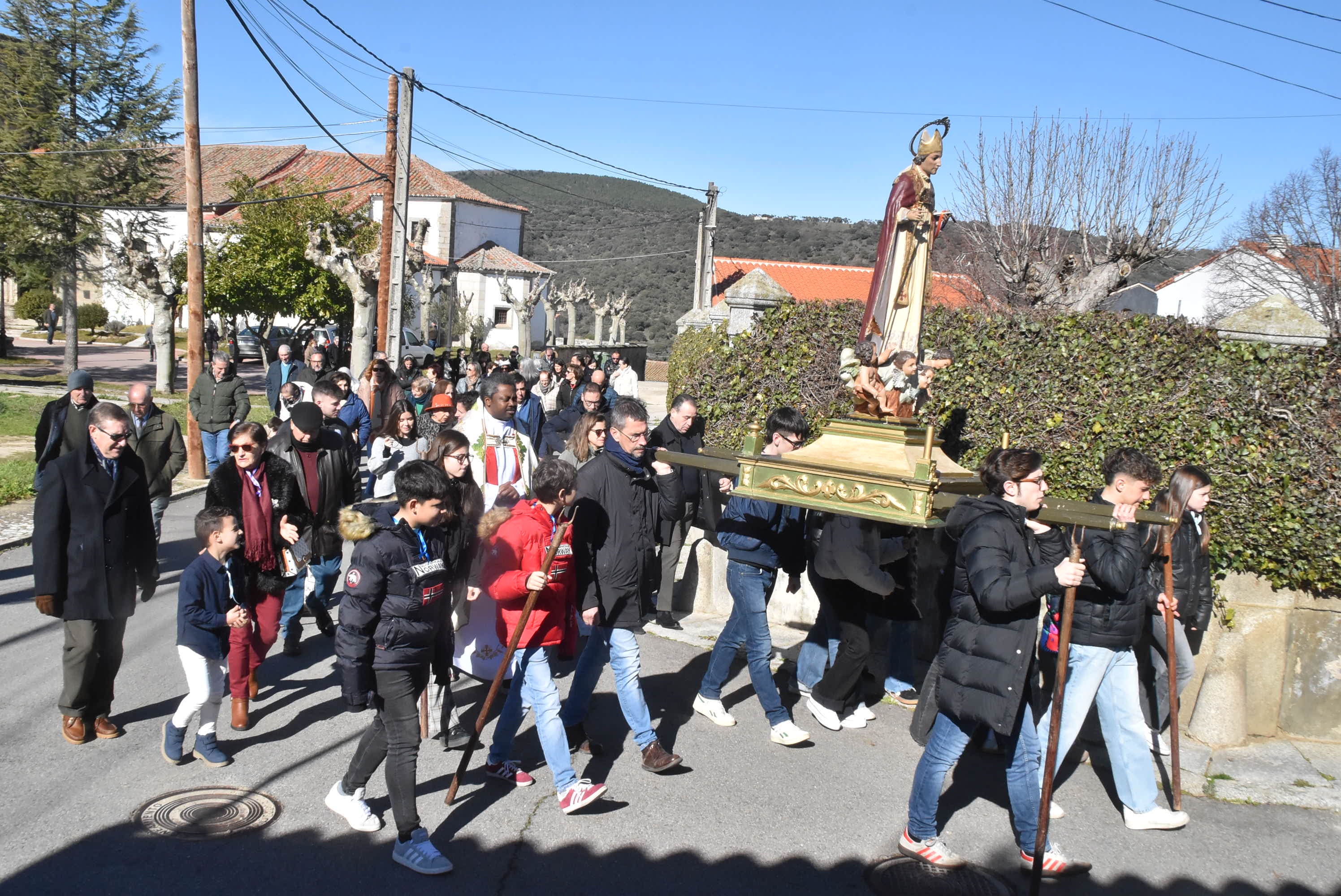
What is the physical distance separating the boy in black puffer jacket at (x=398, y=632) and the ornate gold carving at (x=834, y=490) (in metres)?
1.48

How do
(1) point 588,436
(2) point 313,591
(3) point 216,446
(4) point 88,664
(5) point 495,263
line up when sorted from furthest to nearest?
(5) point 495,263
(3) point 216,446
(2) point 313,591
(1) point 588,436
(4) point 88,664

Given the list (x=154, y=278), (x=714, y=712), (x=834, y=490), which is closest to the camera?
(x=834, y=490)

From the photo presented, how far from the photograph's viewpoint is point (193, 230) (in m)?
13.5

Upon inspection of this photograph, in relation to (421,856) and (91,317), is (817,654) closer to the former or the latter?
(421,856)

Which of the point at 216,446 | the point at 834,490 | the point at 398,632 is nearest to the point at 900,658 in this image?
the point at 834,490

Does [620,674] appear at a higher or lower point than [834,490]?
lower

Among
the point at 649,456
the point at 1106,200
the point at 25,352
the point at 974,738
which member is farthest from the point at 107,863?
the point at 25,352

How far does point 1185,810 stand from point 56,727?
5.92 metres

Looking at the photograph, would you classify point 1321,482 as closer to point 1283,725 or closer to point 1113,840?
point 1283,725

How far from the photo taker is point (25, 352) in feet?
121

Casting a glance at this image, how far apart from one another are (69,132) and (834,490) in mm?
26607

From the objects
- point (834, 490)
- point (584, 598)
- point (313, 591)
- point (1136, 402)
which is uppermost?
point (1136, 402)

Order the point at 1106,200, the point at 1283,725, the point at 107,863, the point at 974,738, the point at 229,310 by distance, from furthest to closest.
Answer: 1. the point at 229,310
2. the point at 1106,200
3. the point at 1283,725
4. the point at 974,738
5. the point at 107,863

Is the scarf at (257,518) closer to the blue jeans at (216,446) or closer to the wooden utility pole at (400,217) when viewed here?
the blue jeans at (216,446)
